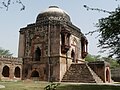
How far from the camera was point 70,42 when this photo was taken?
Result: 2566cm

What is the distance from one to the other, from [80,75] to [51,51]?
4.17m

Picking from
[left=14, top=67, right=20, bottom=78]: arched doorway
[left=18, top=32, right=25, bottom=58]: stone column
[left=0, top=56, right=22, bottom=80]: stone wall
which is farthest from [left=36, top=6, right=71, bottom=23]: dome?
[left=14, top=67, right=20, bottom=78]: arched doorway

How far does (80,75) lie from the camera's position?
22.6 meters

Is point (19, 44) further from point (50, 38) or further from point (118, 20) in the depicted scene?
point (118, 20)

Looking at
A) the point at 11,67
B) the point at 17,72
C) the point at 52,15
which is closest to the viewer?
the point at 11,67

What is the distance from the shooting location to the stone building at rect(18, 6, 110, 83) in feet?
76.6

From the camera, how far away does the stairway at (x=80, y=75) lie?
21919mm

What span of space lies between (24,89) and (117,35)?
5867 mm

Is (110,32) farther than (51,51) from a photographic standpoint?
No

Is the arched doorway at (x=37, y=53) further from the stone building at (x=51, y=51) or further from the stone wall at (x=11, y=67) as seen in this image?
the stone wall at (x=11, y=67)

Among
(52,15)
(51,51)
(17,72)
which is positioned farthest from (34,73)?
(52,15)

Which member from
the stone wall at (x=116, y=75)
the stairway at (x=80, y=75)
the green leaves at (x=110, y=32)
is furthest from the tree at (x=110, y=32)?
the stone wall at (x=116, y=75)

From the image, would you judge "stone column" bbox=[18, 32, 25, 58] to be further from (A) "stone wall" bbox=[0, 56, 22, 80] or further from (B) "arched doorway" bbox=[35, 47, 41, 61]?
(B) "arched doorway" bbox=[35, 47, 41, 61]

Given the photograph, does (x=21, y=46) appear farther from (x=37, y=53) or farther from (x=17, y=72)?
(x=17, y=72)
